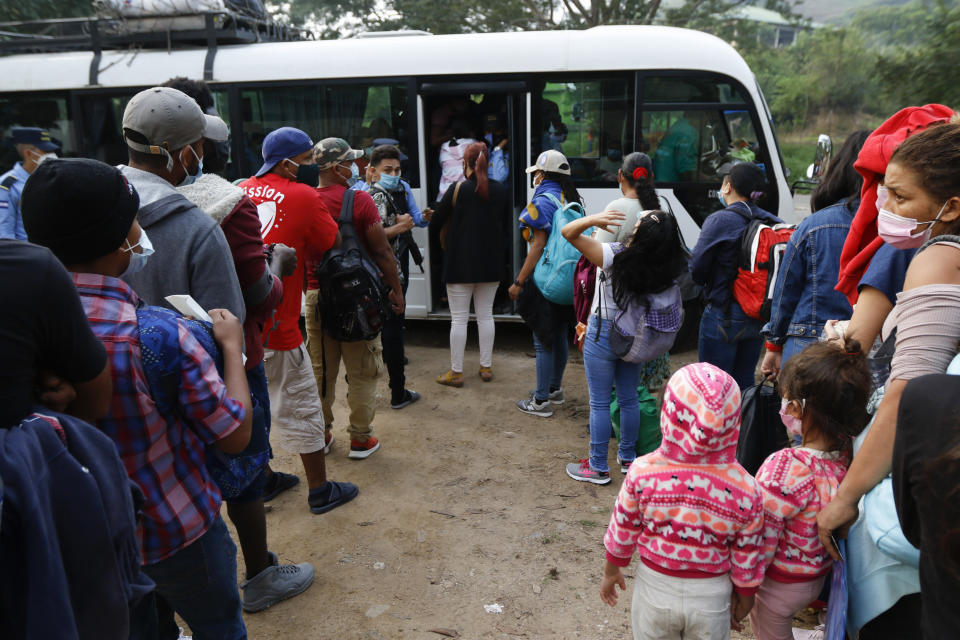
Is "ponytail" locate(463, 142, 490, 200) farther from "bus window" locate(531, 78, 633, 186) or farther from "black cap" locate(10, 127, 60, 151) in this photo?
"black cap" locate(10, 127, 60, 151)

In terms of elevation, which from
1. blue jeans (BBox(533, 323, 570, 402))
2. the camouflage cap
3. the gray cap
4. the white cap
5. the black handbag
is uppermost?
the gray cap

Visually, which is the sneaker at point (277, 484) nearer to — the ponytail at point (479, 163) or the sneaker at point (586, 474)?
the sneaker at point (586, 474)

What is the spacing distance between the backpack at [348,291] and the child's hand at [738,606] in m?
2.49

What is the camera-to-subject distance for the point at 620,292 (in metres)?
3.57

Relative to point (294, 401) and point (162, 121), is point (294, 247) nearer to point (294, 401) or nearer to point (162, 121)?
point (294, 401)

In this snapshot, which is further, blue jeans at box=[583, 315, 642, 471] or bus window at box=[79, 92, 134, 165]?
bus window at box=[79, 92, 134, 165]

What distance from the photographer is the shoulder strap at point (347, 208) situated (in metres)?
3.93

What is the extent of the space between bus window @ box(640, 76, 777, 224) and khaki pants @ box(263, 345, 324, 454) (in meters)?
3.92

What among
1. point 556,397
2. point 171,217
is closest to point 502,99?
point 556,397

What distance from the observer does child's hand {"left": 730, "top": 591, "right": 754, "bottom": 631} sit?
1967 mm

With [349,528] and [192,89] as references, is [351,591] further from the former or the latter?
[192,89]

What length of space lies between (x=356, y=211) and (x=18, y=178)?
2397 mm

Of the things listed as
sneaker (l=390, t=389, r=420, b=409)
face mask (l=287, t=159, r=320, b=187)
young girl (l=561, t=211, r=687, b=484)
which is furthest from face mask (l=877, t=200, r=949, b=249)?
sneaker (l=390, t=389, r=420, b=409)

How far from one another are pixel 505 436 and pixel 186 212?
2.99m
